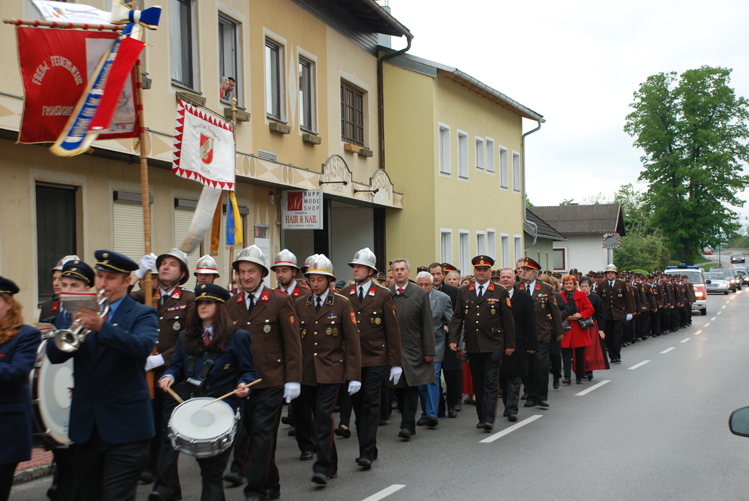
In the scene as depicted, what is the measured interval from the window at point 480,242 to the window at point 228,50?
1372 cm

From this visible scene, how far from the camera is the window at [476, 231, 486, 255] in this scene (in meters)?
26.4

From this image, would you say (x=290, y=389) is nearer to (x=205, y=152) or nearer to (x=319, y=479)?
(x=319, y=479)

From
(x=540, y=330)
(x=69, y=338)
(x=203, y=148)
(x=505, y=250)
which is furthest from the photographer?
(x=505, y=250)

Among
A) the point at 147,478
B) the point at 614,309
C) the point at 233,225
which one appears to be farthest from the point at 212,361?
the point at 614,309

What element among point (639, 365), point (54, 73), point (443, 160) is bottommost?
point (639, 365)

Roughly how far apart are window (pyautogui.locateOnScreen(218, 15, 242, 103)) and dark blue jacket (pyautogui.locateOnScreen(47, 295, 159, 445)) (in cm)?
1076

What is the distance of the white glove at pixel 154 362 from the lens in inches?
249

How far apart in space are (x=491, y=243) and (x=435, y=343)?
18.8 m

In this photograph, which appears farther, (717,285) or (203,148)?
(717,285)

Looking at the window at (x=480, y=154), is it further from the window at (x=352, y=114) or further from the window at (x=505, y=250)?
the window at (x=352, y=114)

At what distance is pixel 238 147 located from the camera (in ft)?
46.2

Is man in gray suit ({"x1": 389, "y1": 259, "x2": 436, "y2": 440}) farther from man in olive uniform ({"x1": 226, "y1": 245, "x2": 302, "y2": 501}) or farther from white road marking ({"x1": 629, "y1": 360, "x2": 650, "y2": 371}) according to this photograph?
white road marking ({"x1": 629, "y1": 360, "x2": 650, "y2": 371})

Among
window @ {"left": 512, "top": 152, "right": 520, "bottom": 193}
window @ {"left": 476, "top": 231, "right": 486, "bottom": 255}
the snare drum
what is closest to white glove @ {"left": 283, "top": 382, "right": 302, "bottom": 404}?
the snare drum

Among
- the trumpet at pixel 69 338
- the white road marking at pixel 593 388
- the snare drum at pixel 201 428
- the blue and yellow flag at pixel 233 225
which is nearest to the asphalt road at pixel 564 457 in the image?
the white road marking at pixel 593 388
